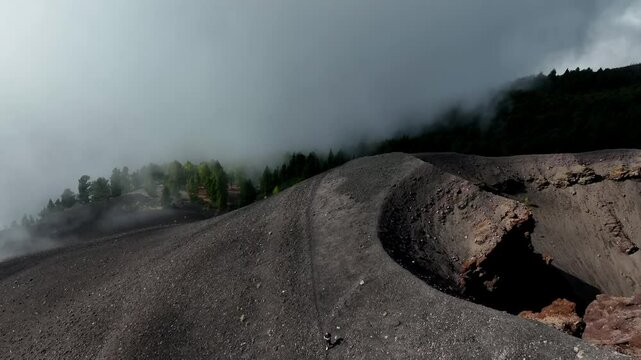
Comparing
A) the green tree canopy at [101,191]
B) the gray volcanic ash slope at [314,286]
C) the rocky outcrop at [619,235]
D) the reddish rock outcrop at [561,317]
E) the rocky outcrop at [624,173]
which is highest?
the green tree canopy at [101,191]

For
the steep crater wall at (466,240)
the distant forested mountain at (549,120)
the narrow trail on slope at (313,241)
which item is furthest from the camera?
the distant forested mountain at (549,120)

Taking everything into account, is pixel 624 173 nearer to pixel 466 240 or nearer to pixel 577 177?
pixel 577 177

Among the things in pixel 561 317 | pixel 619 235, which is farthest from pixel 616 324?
pixel 619 235

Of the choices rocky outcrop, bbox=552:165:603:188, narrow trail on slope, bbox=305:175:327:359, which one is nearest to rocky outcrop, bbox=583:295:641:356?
narrow trail on slope, bbox=305:175:327:359

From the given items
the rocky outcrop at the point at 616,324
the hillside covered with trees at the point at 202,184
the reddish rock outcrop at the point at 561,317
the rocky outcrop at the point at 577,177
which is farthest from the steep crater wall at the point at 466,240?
the hillside covered with trees at the point at 202,184

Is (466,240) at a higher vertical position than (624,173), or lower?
higher

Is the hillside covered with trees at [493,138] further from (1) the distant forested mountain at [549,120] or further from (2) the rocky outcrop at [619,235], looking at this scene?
(2) the rocky outcrop at [619,235]
